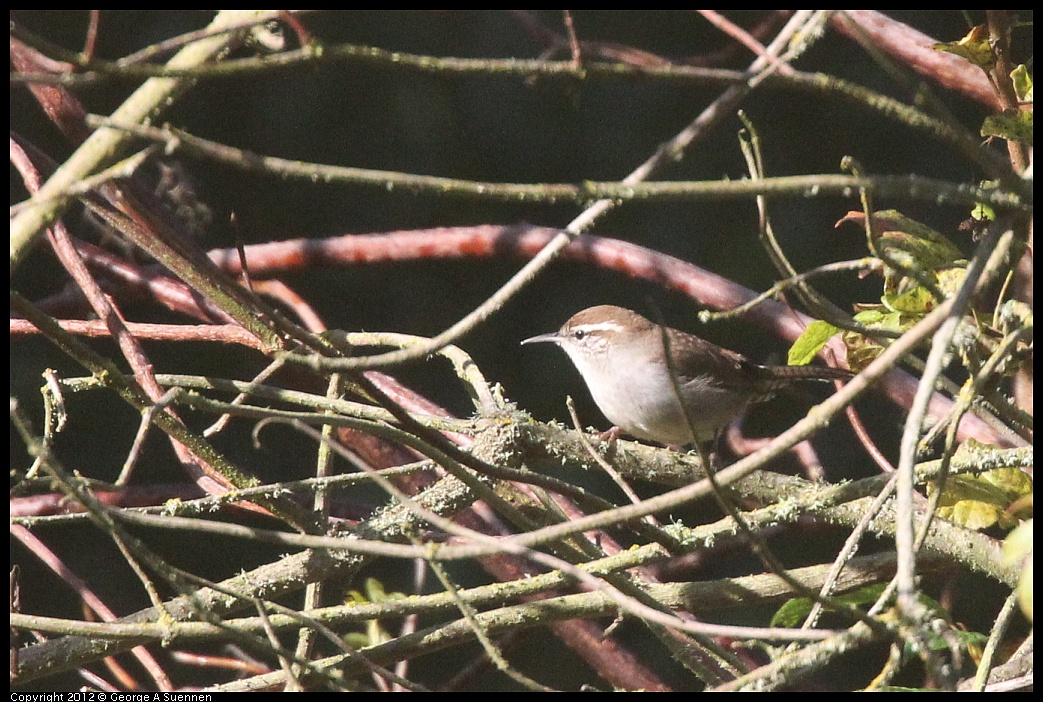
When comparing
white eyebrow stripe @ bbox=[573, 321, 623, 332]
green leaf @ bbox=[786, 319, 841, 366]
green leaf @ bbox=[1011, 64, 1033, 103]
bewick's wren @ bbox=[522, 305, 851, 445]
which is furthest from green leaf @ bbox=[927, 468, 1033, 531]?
white eyebrow stripe @ bbox=[573, 321, 623, 332]

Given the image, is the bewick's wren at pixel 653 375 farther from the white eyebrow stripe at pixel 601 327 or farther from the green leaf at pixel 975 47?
the green leaf at pixel 975 47

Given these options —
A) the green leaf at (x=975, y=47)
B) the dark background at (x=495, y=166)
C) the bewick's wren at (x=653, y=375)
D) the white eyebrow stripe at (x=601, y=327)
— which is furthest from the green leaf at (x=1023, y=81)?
the dark background at (x=495, y=166)

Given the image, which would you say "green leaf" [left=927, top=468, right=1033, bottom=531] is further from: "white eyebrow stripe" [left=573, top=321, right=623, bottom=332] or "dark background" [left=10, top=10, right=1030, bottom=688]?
"dark background" [left=10, top=10, right=1030, bottom=688]

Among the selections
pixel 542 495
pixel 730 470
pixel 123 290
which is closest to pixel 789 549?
pixel 542 495

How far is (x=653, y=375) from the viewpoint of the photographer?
363cm

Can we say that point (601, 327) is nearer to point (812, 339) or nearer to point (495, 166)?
point (495, 166)

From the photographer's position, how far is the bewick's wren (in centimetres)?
353

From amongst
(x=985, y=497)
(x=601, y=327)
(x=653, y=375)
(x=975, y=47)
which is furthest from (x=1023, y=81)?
(x=601, y=327)

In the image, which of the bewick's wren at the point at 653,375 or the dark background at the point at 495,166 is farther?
the dark background at the point at 495,166

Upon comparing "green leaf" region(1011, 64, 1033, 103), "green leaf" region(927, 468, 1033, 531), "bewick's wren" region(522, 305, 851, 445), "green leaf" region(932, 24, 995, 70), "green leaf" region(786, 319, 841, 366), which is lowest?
"bewick's wren" region(522, 305, 851, 445)

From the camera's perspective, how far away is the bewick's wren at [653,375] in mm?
3529

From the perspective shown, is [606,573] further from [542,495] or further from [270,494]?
[270,494]

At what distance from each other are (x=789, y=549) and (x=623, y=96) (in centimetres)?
246

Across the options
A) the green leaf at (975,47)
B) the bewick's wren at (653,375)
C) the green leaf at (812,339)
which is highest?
the green leaf at (975,47)
